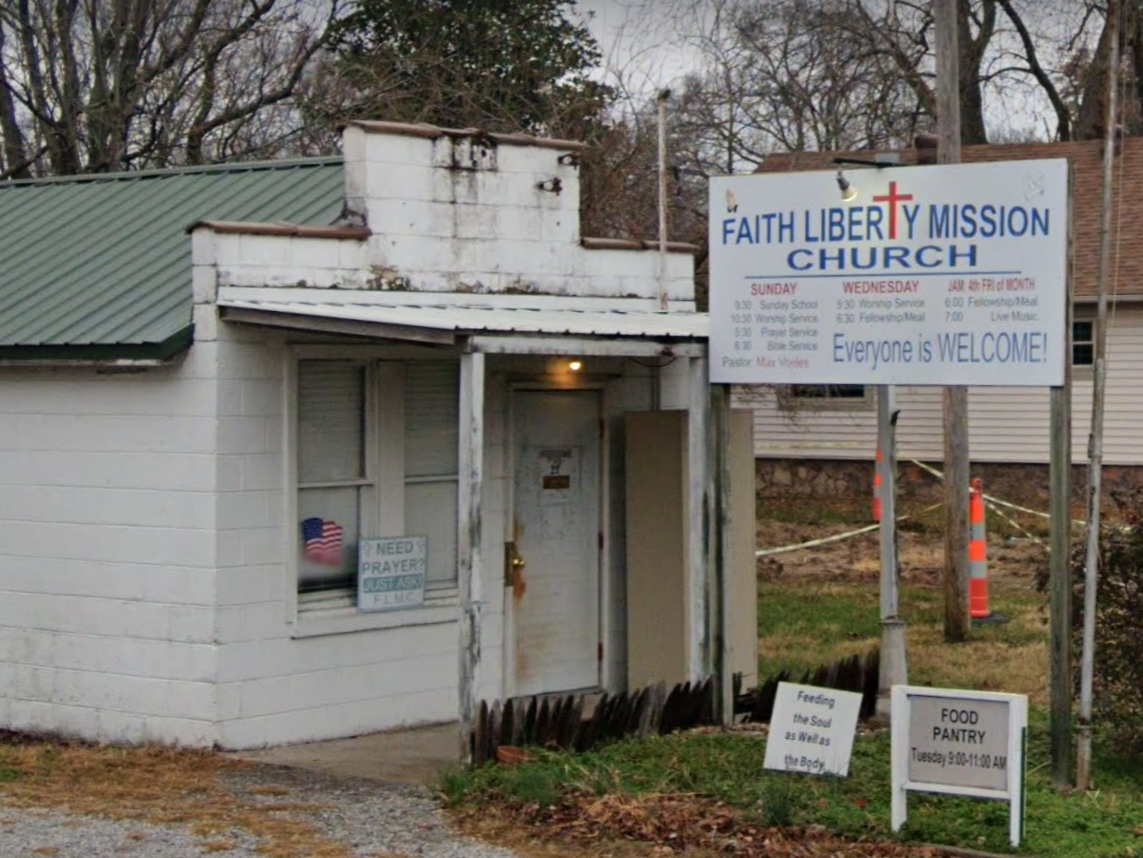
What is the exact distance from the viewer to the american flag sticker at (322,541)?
11.2m

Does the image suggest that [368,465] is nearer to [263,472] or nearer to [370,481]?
[370,481]

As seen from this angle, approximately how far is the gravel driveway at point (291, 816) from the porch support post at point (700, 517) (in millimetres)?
2021

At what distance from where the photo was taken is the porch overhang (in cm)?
970

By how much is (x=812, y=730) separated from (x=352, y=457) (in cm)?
354

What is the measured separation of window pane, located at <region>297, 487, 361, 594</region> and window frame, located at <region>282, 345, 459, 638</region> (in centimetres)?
7

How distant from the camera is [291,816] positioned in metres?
9.03

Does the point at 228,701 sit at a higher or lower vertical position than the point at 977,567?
Result: lower

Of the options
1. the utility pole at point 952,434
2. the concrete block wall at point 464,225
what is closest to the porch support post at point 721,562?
the concrete block wall at point 464,225

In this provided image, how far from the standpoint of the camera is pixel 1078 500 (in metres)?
23.3

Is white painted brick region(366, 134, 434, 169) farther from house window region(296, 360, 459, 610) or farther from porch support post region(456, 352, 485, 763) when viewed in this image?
porch support post region(456, 352, 485, 763)

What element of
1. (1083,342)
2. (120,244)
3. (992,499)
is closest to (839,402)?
(992,499)

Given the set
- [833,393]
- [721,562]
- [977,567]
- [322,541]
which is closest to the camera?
[721,562]

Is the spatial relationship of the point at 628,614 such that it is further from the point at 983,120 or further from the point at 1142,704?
the point at 983,120

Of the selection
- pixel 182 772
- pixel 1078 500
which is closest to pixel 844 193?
pixel 182 772
